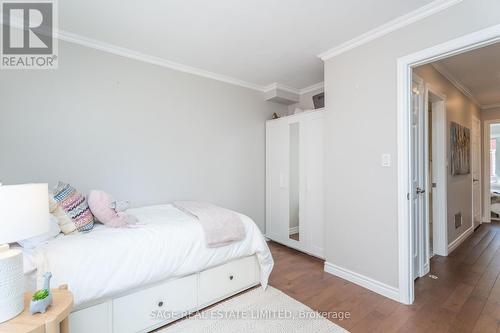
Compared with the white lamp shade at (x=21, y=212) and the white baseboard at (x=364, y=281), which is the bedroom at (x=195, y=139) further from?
the white lamp shade at (x=21, y=212)

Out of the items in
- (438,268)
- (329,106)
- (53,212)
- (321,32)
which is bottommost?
(438,268)

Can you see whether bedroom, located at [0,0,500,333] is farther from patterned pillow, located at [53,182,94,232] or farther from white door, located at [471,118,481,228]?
white door, located at [471,118,481,228]

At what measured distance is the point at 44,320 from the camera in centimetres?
101

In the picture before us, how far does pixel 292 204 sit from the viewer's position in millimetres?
3410

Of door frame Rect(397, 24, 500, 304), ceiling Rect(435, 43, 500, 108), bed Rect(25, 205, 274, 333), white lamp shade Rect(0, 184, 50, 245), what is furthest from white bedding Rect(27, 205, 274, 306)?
ceiling Rect(435, 43, 500, 108)

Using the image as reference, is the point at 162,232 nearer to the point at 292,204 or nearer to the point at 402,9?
the point at 292,204

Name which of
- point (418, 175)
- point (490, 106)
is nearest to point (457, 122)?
point (418, 175)

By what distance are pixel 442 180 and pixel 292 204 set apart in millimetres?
1953

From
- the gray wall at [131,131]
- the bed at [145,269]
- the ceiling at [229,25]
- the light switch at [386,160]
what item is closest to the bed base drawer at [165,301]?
the bed at [145,269]

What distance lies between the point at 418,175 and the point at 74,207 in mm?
3206

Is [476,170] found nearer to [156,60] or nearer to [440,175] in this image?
[440,175]

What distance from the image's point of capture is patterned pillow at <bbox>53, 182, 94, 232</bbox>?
1.75m

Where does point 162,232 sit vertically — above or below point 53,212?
below

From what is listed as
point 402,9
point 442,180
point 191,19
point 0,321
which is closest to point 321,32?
point 402,9
